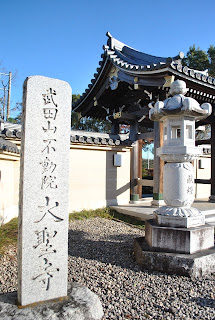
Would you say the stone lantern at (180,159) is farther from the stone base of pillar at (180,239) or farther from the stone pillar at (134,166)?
the stone pillar at (134,166)

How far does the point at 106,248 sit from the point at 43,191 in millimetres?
2708

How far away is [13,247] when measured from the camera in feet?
14.8

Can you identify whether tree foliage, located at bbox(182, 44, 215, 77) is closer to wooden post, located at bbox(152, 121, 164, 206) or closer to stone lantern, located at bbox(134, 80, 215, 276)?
wooden post, located at bbox(152, 121, 164, 206)

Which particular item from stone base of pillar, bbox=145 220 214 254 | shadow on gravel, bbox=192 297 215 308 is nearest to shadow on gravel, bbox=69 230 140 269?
stone base of pillar, bbox=145 220 214 254

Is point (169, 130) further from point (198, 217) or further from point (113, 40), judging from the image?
point (113, 40)

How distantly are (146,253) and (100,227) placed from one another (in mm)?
2813

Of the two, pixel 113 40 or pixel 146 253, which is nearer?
pixel 146 253

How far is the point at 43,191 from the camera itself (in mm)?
2461

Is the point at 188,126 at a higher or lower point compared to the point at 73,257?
higher

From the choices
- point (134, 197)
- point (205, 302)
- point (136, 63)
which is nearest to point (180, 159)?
point (205, 302)

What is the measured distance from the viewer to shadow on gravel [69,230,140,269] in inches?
160

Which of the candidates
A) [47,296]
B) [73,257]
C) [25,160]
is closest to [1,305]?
[47,296]

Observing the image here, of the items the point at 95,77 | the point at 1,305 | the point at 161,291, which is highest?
the point at 95,77

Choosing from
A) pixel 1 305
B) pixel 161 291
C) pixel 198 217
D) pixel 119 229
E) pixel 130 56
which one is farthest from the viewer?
pixel 130 56
